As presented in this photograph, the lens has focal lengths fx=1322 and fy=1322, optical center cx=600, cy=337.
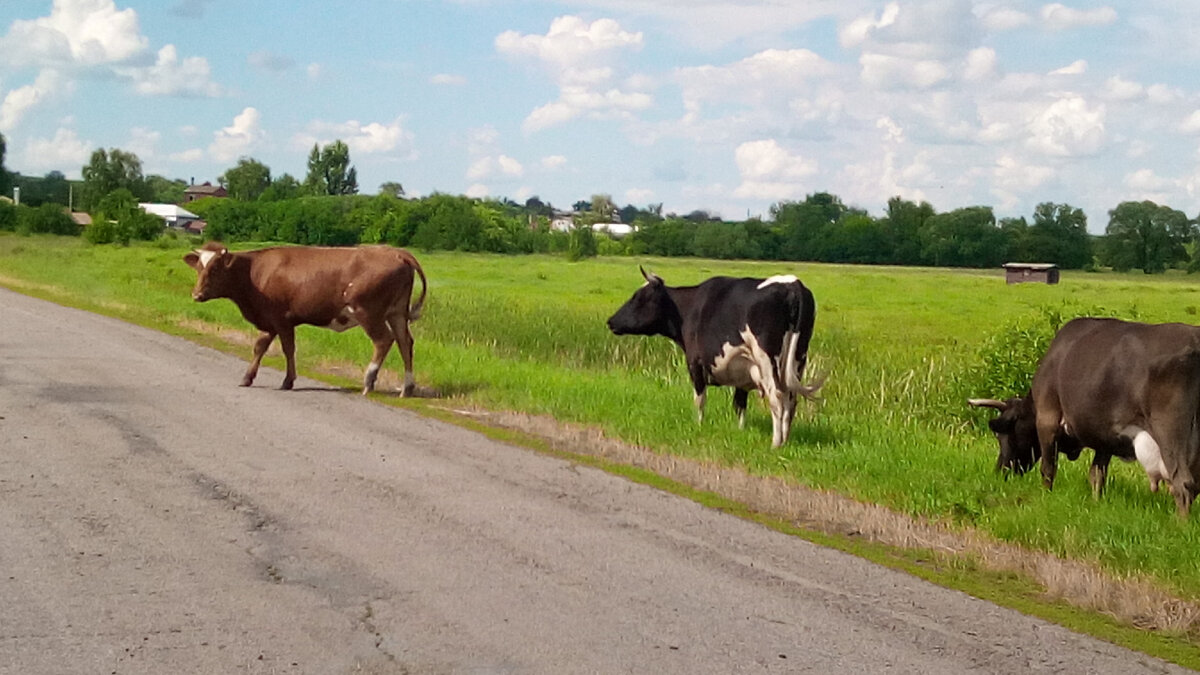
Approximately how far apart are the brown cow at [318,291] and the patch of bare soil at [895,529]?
3.47 meters

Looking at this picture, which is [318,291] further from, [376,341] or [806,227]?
[806,227]

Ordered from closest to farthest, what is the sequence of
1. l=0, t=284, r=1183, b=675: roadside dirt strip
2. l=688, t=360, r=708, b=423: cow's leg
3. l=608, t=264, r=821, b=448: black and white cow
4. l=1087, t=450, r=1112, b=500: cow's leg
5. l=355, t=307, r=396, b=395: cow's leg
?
1. l=0, t=284, r=1183, b=675: roadside dirt strip
2. l=1087, t=450, r=1112, b=500: cow's leg
3. l=608, t=264, r=821, b=448: black and white cow
4. l=688, t=360, r=708, b=423: cow's leg
5. l=355, t=307, r=396, b=395: cow's leg

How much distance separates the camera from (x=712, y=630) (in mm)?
6234

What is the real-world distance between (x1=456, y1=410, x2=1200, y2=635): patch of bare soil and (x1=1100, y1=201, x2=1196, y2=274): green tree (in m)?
97.0

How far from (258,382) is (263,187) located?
145 metres

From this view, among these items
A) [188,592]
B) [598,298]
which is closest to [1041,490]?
[188,592]

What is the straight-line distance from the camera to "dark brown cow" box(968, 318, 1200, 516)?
29.2 feet

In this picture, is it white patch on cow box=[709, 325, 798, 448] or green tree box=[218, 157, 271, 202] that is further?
green tree box=[218, 157, 271, 202]

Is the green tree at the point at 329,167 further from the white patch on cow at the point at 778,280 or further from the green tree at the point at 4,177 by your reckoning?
the white patch on cow at the point at 778,280

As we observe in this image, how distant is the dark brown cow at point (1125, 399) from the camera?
29.2ft

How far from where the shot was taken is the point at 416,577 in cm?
701

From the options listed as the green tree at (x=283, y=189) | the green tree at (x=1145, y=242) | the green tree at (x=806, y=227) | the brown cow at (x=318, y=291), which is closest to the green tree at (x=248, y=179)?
the green tree at (x=283, y=189)

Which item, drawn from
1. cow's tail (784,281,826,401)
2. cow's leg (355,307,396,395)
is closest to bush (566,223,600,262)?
cow's leg (355,307,396,395)

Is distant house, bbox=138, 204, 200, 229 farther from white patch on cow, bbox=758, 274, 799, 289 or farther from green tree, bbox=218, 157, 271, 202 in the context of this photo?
white patch on cow, bbox=758, 274, 799, 289
